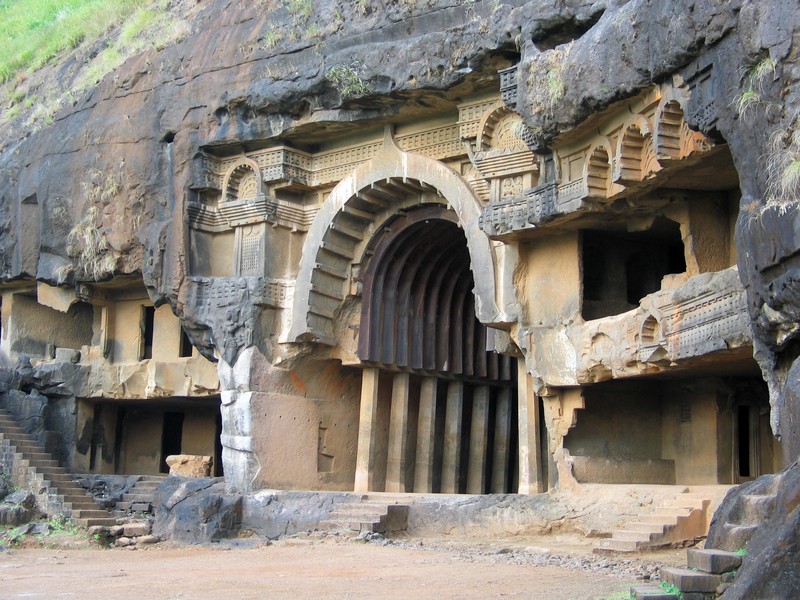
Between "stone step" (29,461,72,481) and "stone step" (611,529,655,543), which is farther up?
"stone step" (29,461,72,481)

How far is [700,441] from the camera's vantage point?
14711 millimetres

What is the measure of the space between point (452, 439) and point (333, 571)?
7402mm

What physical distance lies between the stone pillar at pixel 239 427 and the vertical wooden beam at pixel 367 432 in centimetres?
170

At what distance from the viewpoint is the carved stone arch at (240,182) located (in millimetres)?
18141

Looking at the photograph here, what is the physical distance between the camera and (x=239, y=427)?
17.3 metres

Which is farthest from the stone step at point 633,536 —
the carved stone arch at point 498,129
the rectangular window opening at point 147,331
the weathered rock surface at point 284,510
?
the rectangular window opening at point 147,331

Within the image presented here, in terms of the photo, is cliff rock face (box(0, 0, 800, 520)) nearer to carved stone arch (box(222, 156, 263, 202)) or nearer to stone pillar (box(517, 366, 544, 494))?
carved stone arch (box(222, 156, 263, 202))

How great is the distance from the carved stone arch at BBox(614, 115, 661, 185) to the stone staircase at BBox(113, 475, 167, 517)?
10140mm

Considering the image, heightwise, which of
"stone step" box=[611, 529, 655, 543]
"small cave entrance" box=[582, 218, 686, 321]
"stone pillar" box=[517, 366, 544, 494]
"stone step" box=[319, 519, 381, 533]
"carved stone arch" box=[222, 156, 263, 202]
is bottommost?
"stone step" box=[319, 519, 381, 533]

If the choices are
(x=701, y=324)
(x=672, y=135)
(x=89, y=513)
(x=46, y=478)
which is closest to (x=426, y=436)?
(x=89, y=513)

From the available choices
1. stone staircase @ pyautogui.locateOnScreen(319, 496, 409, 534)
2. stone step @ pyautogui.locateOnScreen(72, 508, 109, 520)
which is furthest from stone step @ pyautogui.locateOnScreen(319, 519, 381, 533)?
stone step @ pyautogui.locateOnScreen(72, 508, 109, 520)

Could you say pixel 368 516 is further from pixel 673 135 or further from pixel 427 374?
pixel 673 135

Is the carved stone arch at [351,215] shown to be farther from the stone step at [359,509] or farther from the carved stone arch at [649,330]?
the carved stone arch at [649,330]

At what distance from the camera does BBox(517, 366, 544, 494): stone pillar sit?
15180 millimetres
